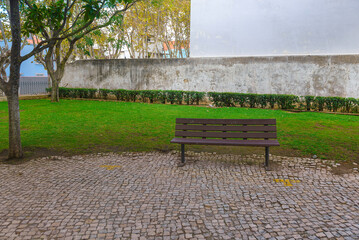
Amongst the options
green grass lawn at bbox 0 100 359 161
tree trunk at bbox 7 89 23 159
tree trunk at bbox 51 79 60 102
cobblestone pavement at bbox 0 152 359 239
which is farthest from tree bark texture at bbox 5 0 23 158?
tree trunk at bbox 51 79 60 102

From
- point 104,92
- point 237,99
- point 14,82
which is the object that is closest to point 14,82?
point 14,82

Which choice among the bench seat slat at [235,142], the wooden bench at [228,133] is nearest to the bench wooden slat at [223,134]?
the wooden bench at [228,133]

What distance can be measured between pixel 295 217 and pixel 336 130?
6776 millimetres

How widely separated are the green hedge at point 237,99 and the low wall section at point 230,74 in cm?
91

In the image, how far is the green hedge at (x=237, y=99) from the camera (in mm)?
14529

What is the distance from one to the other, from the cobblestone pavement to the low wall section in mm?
10743

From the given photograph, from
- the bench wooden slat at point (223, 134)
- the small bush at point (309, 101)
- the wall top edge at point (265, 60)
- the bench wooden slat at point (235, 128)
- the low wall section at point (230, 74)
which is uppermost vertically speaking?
the wall top edge at point (265, 60)

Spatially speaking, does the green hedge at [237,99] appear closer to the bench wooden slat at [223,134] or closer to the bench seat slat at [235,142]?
the bench wooden slat at [223,134]

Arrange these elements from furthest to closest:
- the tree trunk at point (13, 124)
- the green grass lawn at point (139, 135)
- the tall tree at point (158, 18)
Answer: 1. the tall tree at point (158, 18)
2. the green grass lawn at point (139, 135)
3. the tree trunk at point (13, 124)

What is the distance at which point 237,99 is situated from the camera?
53.6 ft

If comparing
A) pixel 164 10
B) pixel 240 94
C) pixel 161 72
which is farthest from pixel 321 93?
pixel 164 10

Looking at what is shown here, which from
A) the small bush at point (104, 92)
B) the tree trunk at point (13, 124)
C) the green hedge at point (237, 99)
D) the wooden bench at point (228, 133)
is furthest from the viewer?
the small bush at point (104, 92)

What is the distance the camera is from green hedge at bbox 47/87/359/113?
14.5 m

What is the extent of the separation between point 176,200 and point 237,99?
41.5ft
